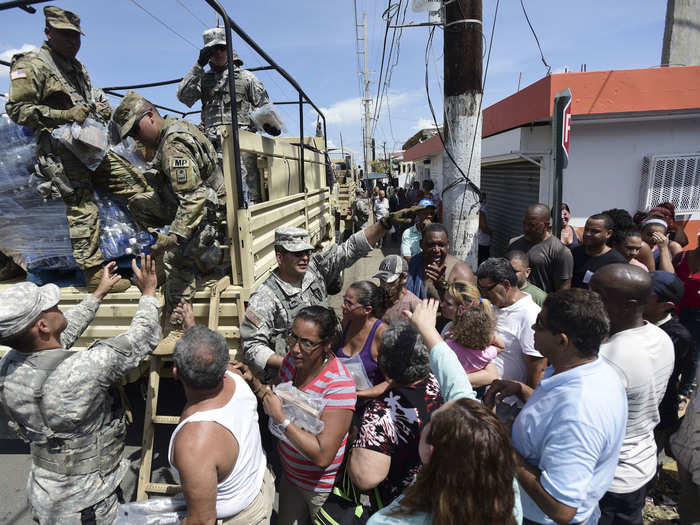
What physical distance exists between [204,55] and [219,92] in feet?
1.23

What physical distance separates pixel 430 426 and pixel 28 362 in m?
1.73

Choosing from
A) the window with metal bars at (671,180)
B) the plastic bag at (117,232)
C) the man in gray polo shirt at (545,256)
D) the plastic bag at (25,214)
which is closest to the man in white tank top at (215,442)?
the plastic bag at (117,232)

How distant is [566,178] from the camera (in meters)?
5.50

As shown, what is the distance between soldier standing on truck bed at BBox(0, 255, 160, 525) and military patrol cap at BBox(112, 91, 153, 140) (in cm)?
140

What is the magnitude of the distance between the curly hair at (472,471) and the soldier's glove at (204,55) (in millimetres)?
3973

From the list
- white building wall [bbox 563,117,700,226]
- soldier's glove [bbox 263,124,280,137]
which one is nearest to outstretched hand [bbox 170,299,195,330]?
soldier's glove [bbox 263,124,280,137]

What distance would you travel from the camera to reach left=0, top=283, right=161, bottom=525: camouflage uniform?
1.69m

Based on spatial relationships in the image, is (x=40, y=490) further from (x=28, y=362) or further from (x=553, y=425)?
(x=553, y=425)

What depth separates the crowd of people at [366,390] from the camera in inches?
49.1

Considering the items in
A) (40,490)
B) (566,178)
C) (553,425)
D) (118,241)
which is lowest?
(40,490)

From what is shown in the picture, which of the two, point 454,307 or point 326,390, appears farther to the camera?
point 454,307

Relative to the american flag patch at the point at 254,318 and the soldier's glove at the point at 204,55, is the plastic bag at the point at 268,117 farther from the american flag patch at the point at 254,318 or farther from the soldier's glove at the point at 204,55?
the american flag patch at the point at 254,318

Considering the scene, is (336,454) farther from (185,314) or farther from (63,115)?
(63,115)

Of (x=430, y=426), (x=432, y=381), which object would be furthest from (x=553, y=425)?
(x=432, y=381)
